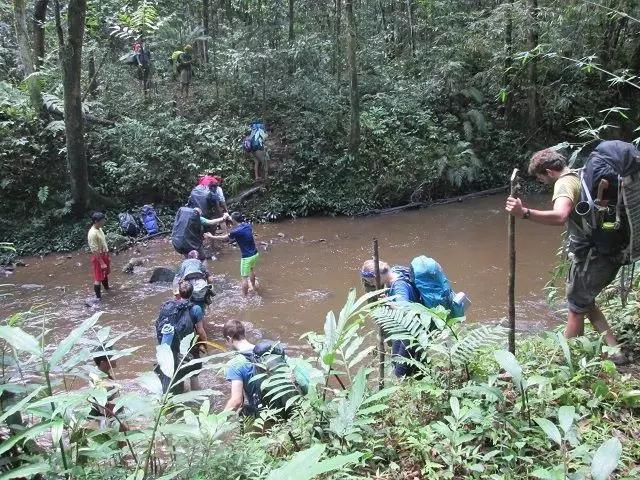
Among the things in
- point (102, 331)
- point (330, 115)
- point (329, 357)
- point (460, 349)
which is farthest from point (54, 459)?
point (330, 115)

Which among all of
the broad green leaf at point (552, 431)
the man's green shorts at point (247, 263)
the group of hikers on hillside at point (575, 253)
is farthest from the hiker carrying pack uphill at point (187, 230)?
the broad green leaf at point (552, 431)

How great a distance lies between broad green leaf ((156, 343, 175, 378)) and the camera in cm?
231

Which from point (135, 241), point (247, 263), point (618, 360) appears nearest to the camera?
point (618, 360)

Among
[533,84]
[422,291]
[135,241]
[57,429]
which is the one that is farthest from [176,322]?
[533,84]

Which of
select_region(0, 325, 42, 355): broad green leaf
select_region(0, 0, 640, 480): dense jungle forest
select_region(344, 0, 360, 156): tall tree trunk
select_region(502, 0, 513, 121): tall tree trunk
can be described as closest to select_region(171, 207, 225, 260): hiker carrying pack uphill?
select_region(0, 0, 640, 480): dense jungle forest

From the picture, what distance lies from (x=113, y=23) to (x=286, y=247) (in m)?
9.96

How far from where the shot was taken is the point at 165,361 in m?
2.38

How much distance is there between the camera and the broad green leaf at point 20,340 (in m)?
2.14

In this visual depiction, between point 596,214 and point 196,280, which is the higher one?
point 596,214

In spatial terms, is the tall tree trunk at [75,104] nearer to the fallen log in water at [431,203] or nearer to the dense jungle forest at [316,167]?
the dense jungle forest at [316,167]

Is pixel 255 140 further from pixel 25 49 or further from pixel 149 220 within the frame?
pixel 25 49

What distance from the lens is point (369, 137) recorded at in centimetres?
1606

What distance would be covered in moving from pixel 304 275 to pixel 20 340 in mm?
8280

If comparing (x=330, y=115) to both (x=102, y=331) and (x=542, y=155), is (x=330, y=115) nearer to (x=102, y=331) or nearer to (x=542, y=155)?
(x=542, y=155)
